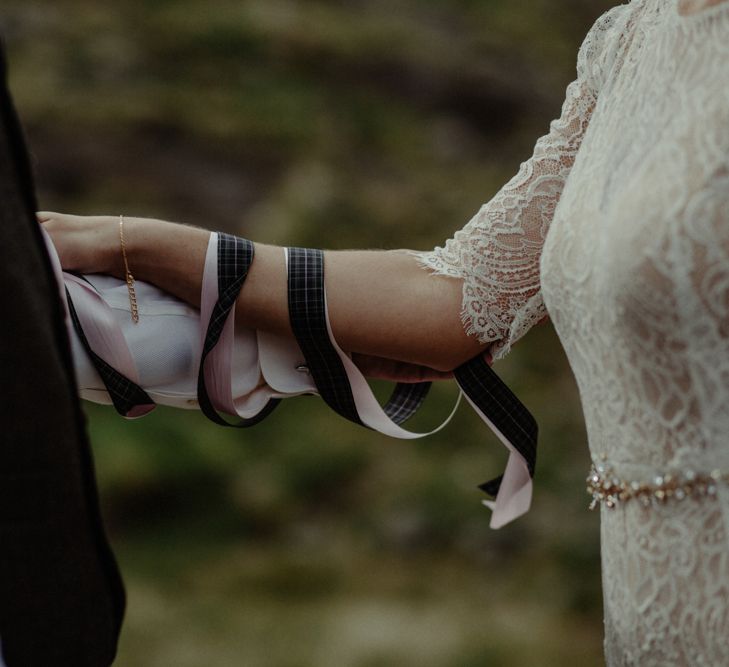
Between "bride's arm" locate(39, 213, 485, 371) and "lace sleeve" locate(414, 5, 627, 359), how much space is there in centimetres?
2

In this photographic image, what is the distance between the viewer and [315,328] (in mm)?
1060

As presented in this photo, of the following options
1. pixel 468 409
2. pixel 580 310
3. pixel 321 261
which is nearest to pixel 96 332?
pixel 321 261

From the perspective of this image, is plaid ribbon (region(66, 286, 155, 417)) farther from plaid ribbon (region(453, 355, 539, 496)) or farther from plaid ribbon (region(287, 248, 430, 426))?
plaid ribbon (region(453, 355, 539, 496))

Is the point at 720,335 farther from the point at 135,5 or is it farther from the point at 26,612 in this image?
the point at 135,5

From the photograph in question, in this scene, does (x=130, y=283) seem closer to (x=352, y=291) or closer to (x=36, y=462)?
(x=352, y=291)

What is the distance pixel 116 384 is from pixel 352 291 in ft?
0.79

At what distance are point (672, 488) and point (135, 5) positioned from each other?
404 centimetres

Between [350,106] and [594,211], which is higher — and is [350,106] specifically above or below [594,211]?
below

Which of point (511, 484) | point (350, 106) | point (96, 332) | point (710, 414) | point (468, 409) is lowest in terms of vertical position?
point (468, 409)

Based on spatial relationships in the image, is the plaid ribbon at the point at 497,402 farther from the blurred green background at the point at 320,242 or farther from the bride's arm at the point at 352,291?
the blurred green background at the point at 320,242

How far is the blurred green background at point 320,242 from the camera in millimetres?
3240

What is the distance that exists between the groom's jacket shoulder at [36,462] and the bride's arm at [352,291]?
34 cm

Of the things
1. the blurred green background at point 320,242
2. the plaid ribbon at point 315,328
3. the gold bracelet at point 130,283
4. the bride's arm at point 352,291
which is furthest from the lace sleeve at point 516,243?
the blurred green background at point 320,242

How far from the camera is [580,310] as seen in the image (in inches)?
33.9
